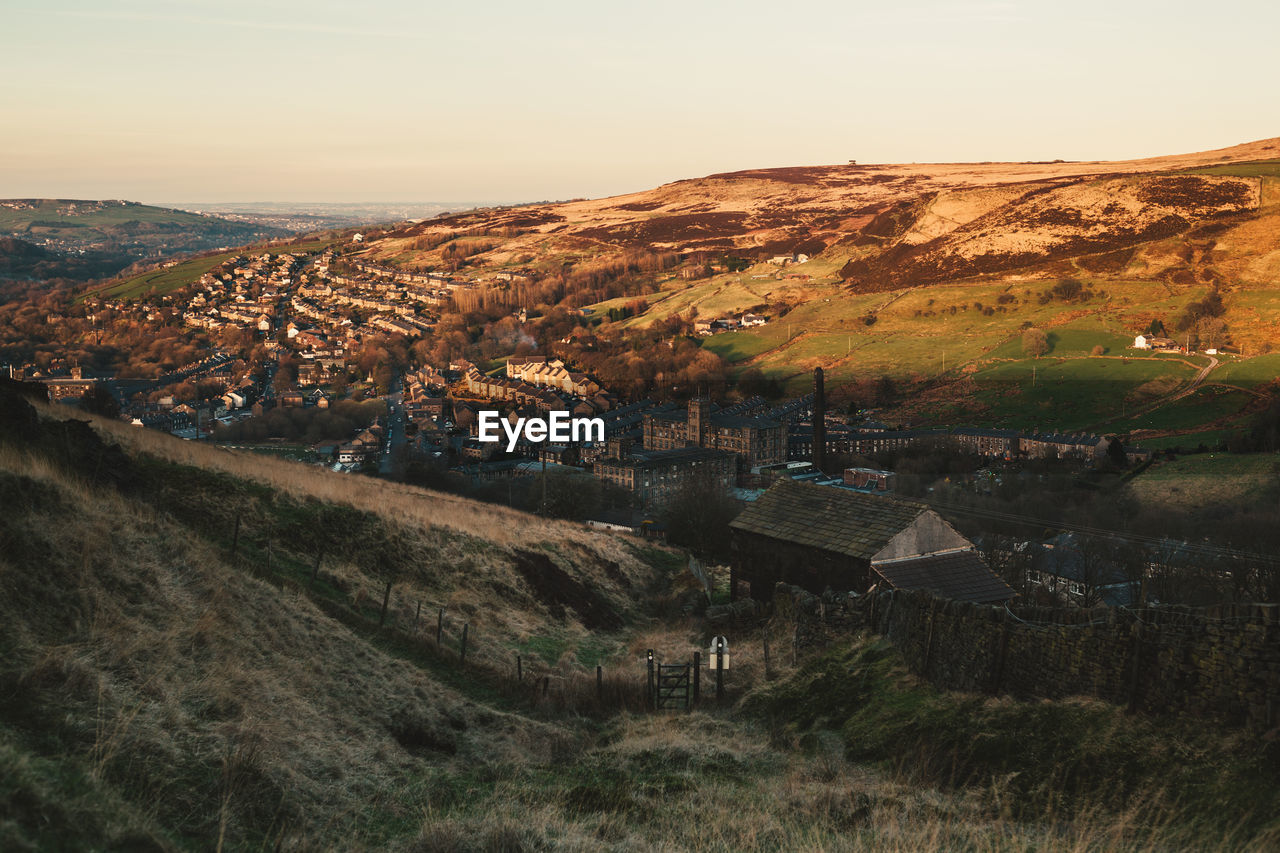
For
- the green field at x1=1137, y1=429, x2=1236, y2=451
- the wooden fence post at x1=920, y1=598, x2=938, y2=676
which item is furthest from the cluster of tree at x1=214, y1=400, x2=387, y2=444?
the wooden fence post at x1=920, y1=598, x2=938, y2=676

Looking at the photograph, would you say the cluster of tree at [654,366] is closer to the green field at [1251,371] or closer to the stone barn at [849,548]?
the green field at [1251,371]

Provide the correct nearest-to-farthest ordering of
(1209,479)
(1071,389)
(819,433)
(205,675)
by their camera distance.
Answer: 1. (205,675)
2. (1209,479)
3. (1071,389)
4. (819,433)

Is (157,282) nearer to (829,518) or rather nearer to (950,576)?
(829,518)

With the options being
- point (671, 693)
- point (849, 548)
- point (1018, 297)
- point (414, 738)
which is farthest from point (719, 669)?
point (1018, 297)

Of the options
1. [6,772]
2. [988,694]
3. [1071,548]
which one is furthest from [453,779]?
[1071,548]

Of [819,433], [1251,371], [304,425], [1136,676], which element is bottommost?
[304,425]

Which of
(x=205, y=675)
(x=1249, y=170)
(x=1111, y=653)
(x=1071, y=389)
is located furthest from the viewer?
(x=1249, y=170)

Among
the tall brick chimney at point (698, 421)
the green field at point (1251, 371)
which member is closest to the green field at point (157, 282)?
the tall brick chimney at point (698, 421)

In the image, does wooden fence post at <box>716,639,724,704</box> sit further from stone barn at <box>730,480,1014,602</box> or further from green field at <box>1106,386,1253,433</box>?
green field at <box>1106,386,1253,433</box>
